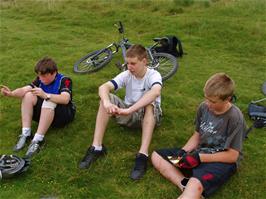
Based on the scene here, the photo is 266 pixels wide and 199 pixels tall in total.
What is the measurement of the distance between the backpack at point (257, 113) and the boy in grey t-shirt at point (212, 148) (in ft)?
5.48

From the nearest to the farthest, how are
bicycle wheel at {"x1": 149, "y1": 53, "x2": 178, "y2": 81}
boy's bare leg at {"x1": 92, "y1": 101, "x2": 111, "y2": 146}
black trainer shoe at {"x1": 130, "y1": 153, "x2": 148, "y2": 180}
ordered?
black trainer shoe at {"x1": 130, "y1": 153, "x2": 148, "y2": 180} → boy's bare leg at {"x1": 92, "y1": 101, "x2": 111, "y2": 146} → bicycle wheel at {"x1": 149, "y1": 53, "x2": 178, "y2": 81}

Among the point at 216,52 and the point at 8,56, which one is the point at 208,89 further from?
the point at 8,56

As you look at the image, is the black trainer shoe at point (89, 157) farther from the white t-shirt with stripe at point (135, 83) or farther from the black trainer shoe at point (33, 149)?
the white t-shirt with stripe at point (135, 83)

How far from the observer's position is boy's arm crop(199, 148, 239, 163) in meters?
4.33

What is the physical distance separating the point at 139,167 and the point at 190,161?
789mm

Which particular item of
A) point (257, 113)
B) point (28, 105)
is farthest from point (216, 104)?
point (28, 105)

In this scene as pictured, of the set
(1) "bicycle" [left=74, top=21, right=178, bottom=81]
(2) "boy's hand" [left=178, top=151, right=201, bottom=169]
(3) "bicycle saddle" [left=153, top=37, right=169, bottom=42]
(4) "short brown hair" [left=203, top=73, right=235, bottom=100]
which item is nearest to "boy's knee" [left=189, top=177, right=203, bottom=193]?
(2) "boy's hand" [left=178, top=151, right=201, bottom=169]

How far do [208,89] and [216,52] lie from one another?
6570mm

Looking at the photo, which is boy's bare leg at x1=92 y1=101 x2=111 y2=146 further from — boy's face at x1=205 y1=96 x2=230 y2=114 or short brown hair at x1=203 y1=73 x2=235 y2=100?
short brown hair at x1=203 y1=73 x2=235 y2=100

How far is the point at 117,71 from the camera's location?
8.95m

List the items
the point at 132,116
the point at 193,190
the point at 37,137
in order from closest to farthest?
the point at 193,190, the point at 37,137, the point at 132,116

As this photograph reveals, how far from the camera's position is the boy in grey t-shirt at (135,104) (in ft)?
16.2

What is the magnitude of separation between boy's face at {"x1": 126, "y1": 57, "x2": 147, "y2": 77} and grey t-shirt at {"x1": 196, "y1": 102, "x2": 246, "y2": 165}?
1013mm

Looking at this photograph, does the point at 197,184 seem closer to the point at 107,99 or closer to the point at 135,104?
the point at 135,104
